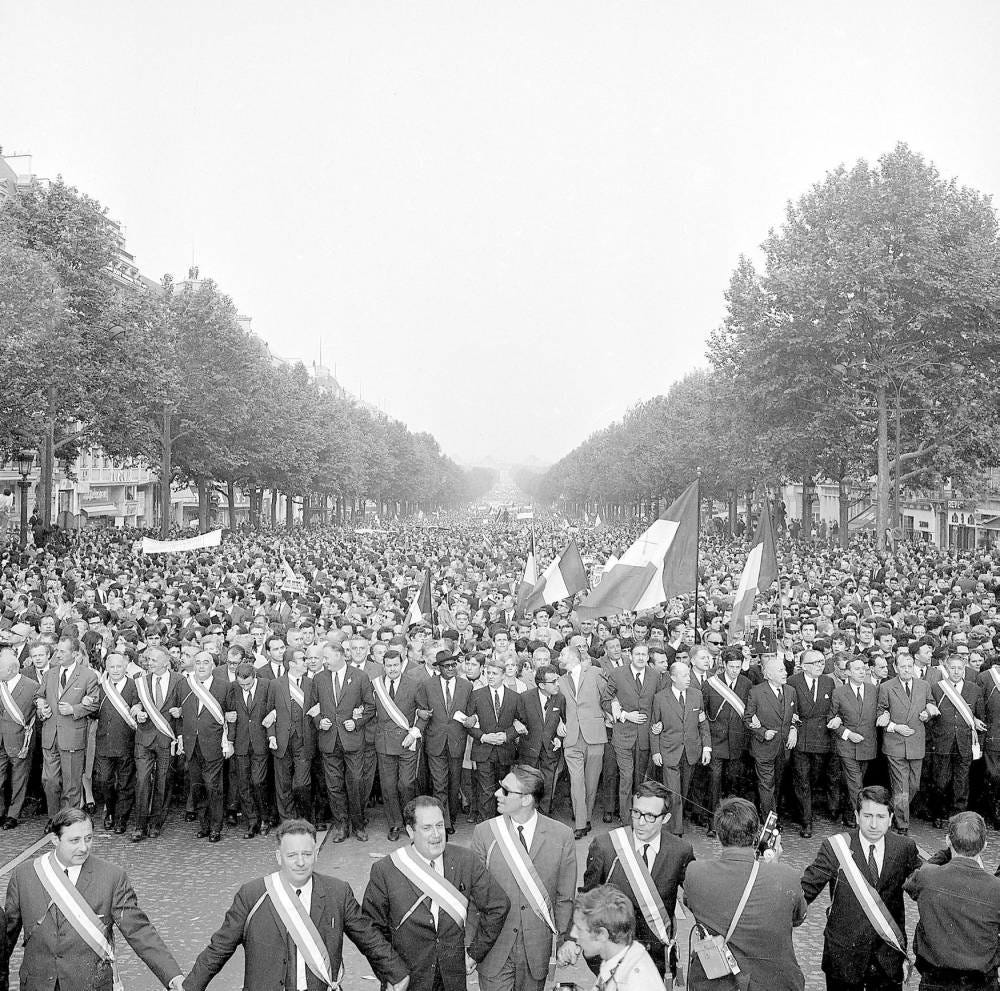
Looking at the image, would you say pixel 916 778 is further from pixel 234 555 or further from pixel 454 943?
pixel 234 555

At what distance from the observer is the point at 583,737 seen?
33.0 feet

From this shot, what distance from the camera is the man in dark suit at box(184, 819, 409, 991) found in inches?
191

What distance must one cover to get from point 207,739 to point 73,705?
1427 millimetres

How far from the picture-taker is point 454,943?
17.2 feet

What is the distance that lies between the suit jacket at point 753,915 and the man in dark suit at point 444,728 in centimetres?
500

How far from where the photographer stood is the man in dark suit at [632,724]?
10102 millimetres

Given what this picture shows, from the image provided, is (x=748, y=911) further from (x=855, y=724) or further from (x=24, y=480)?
(x=24, y=480)

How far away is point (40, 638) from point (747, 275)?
111 ft

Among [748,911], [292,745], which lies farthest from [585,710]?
[748,911]

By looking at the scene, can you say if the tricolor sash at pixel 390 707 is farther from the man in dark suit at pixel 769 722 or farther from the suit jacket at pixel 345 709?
the man in dark suit at pixel 769 722

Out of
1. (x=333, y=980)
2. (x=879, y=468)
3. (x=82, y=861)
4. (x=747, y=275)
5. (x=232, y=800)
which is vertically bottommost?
(x=232, y=800)

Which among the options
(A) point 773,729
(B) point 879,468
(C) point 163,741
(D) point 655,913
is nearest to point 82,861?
(D) point 655,913

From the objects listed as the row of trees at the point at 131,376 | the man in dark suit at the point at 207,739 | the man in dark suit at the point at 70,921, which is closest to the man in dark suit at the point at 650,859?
the man in dark suit at the point at 70,921

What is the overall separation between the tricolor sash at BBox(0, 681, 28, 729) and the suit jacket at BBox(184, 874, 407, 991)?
616 centimetres
